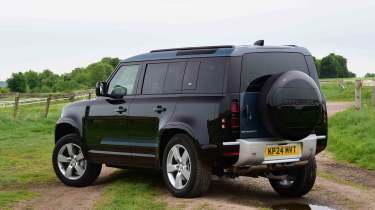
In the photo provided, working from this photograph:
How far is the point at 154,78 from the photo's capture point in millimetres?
9070

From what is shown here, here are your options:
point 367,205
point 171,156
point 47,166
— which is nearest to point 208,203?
point 171,156

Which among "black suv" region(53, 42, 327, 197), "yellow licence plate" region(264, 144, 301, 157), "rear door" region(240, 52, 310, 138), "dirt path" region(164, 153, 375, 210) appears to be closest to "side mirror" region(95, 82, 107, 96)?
"black suv" region(53, 42, 327, 197)

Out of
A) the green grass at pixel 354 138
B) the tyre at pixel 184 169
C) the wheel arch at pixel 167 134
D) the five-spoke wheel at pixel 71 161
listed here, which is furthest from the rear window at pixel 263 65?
the green grass at pixel 354 138

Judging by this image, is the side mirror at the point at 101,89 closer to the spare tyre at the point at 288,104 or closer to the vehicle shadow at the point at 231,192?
the vehicle shadow at the point at 231,192

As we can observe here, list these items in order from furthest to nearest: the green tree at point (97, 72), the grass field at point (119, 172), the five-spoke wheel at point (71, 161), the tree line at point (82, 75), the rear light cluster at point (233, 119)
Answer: the tree line at point (82, 75)
the green tree at point (97, 72)
the five-spoke wheel at point (71, 161)
the grass field at point (119, 172)
the rear light cluster at point (233, 119)

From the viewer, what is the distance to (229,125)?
783 cm

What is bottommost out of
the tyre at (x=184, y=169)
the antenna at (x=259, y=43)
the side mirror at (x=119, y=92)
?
the tyre at (x=184, y=169)

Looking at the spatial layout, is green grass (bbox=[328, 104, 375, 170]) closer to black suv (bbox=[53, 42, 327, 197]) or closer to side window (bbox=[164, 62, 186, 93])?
black suv (bbox=[53, 42, 327, 197])

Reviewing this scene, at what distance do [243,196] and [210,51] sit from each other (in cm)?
200

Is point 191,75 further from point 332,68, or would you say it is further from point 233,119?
point 332,68

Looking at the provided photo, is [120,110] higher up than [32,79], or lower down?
higher up

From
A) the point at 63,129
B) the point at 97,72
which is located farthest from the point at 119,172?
the point at 97,72

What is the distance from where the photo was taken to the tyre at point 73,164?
10039 mm

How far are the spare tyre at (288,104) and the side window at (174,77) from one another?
1.19m
